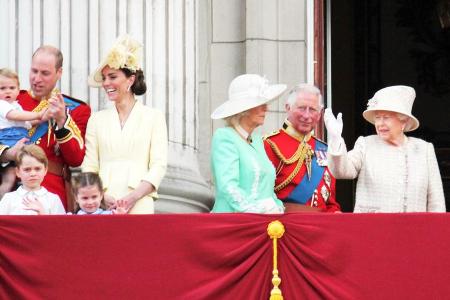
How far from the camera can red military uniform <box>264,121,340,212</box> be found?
11.8 m

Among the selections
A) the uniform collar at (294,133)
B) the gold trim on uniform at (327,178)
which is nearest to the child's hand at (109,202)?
the uniform collar at (294,133)

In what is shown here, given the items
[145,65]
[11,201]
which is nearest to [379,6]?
[145,65]

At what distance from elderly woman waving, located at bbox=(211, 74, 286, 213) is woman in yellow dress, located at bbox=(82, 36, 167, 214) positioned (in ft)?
1.18

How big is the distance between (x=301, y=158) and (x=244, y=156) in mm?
819

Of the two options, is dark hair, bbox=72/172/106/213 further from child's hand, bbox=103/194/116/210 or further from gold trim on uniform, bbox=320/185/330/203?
gold trim on uniform, bbox=320/185/330/203

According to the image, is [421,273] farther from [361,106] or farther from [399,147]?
[361,106]

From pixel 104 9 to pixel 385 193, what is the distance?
270 cm

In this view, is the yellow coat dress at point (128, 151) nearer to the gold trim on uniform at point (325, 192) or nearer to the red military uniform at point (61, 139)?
the red military uniform at point (61, 139)

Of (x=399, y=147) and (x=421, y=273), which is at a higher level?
(x=399, y=147)

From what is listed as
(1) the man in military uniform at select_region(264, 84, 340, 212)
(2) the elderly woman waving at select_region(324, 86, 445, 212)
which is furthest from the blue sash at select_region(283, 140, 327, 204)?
(2) the elderly woman waving at select_region(324, 86, 445, 212)

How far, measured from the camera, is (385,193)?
449 inches

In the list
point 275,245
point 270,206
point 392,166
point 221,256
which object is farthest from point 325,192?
point 221,256

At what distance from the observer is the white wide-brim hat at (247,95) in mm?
11281

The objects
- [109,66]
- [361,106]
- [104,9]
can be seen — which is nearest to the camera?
[109,66]
